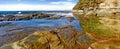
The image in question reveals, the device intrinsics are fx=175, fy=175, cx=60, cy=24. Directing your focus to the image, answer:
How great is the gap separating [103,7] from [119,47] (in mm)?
68125

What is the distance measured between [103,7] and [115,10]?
371 inches

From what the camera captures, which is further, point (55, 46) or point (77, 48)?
point (77, 48)

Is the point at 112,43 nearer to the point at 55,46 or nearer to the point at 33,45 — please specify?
the point at 55,46

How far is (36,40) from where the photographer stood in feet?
51.7

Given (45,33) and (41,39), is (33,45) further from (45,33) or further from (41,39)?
(45,33)

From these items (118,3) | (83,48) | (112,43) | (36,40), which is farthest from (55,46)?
(118,3)

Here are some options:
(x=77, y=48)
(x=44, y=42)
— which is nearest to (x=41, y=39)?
(x=44, y=42)

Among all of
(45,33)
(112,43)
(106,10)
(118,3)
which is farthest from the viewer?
(106,10)

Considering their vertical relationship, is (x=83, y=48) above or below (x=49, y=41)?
below

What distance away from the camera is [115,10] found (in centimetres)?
7062

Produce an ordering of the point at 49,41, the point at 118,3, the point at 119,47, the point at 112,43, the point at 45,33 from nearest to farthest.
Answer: the point at 119,47, the point at 112,43, the point at 49,41, the point at 45,33, the point at 118,3

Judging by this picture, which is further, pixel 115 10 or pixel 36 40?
pixel 115 10

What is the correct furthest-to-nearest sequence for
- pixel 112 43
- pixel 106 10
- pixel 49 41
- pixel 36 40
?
pixel 106 10
pixel 49 41
pixel 36 40
pixel 112 43

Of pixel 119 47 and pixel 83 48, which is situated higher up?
pixel 119 47
